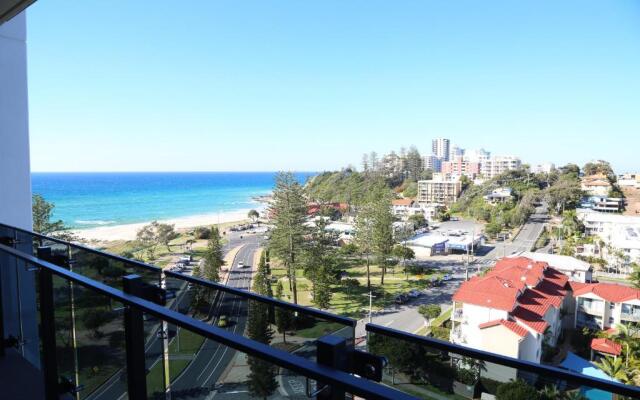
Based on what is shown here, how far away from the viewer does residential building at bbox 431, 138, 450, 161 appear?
381 ft

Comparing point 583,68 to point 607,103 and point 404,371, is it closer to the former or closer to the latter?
point 607,103

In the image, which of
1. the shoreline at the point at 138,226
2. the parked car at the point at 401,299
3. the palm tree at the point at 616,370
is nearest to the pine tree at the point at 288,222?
the parked car at the point at 401,299

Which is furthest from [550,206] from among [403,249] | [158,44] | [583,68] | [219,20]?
[158,44]

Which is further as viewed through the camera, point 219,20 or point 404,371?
point 219,20

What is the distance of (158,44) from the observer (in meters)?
46.9

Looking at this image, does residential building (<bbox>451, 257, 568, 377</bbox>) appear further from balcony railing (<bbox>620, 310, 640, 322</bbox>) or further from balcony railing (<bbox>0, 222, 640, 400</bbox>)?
balcony railing (<bbox>0, 222, 640, 400</bbox>)

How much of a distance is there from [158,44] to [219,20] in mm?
10554

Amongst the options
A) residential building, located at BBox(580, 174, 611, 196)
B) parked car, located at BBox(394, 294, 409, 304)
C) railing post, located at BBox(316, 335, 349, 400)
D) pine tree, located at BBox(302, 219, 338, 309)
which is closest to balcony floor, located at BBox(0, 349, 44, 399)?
railing post, located at BBox(316, 335, 349, 400)

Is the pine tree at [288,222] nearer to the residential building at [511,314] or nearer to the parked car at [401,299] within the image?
the parked car at [401,299]

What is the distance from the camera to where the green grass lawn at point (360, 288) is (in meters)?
21.9

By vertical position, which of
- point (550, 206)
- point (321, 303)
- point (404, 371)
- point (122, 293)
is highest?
point (122, 293)

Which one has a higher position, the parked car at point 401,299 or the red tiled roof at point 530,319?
the red tiled roof at point 530,319

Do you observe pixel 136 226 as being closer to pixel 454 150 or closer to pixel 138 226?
pixel 138 226

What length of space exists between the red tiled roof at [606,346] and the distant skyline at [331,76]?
125 feet
